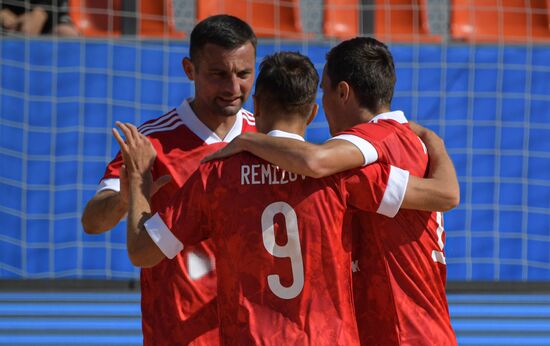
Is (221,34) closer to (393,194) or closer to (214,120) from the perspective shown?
(214,120)

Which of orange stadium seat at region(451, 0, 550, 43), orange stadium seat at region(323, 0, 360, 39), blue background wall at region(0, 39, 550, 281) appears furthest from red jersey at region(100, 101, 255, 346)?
orange stadium seat at region(451, 0, 550, 43)

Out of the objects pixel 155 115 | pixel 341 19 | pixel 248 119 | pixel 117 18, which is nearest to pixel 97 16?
pixel 117 18

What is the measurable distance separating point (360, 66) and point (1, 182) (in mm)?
5893

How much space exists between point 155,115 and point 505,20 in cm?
331

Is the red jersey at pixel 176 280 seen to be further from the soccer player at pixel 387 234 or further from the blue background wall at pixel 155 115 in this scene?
the blue background wall at pixel 155 115

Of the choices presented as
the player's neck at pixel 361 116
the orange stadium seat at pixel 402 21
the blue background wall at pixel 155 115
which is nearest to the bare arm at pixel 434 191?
the player's neck at pixel 361 116

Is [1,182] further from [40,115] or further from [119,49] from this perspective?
[119,49]

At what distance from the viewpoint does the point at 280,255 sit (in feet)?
8.69

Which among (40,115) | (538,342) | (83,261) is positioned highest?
(40,115)

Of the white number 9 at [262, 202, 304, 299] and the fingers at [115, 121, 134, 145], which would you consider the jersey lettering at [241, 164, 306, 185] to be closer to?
the white number 9 at [262, 202, 304, 299]

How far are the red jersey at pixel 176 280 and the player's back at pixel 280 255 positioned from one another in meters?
0.52

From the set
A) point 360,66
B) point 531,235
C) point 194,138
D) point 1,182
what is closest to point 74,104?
point 1,182

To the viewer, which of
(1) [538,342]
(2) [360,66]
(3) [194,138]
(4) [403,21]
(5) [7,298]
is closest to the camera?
(2) [360,66]

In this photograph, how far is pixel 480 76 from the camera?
8.47m
